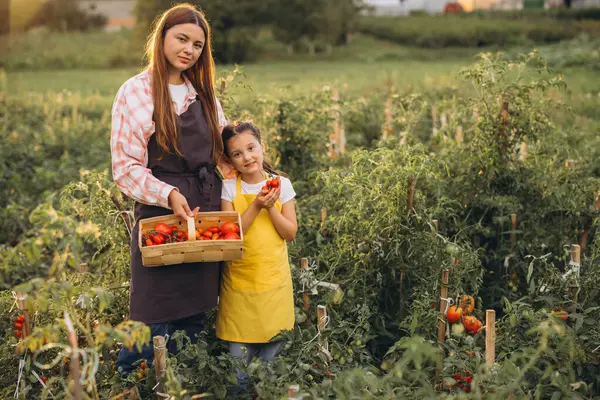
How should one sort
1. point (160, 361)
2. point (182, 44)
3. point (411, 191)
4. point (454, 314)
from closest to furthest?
point (160, 361), point (182, 44), point (454, 314), point (411, 191)

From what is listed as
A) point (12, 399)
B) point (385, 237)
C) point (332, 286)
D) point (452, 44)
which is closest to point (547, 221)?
point (385, 237)

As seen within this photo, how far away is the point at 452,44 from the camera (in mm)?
31719

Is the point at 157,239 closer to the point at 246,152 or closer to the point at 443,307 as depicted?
the point at 246,152

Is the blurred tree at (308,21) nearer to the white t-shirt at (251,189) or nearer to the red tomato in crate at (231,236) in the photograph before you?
the white t-shirt at (251,189)

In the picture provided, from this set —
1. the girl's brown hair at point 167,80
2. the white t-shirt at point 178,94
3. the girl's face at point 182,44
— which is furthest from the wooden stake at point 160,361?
the girl's face at point 182,44

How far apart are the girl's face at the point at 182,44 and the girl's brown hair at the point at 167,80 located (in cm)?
2

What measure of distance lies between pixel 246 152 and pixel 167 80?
414 mm

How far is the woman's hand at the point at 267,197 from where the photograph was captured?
8.14 feet

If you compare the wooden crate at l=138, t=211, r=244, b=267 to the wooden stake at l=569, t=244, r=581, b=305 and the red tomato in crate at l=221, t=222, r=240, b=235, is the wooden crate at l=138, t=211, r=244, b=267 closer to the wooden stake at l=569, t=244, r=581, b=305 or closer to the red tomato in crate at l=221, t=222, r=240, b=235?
the red tomato in crate at l=221, t=222, r=240, b=235

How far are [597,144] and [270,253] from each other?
14.0ft

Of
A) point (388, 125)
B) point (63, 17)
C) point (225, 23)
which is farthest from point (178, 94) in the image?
point (63, 17)

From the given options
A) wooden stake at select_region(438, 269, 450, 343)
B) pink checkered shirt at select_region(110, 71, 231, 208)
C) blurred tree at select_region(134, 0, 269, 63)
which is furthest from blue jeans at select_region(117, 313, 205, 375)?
blurred tree at select_region(134, 0, 269, 63)

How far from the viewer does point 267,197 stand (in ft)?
8.14

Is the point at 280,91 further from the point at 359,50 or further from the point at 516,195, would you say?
the point at 359,50
